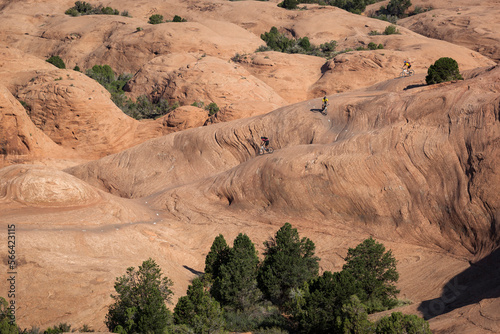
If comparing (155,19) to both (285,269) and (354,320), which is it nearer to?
(285,269)

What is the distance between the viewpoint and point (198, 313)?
17.9m

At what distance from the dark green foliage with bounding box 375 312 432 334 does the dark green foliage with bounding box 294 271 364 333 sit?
7.17 ft

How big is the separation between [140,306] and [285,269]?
6.70 m

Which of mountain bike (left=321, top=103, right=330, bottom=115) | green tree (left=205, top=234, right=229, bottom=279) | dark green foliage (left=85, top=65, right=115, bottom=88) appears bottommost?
dark green foliage (left=85, top=65, right=115, bottom=88)

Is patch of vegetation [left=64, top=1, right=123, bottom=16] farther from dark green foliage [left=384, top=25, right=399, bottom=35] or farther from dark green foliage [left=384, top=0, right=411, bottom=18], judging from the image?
dark green foliage [left=384, top=0, right=411, bottom=18]

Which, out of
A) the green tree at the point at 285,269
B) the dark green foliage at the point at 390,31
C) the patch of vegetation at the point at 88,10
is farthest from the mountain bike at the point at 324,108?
the patch of vegetation at the point at 88,10

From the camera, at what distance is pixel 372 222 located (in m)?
26.2

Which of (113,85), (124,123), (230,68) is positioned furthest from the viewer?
(113,85)

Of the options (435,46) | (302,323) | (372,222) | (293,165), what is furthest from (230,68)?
(302,323)

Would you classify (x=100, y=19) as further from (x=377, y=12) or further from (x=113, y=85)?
(x=377, y=12)

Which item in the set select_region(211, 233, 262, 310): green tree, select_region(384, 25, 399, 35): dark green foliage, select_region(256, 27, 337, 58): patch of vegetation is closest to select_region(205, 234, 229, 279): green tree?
select_region(211, 233, 262, 310): green tree

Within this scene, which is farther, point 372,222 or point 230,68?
point 230,68

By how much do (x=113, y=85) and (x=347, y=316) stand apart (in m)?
51.1

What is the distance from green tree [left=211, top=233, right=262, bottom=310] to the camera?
21.2m
